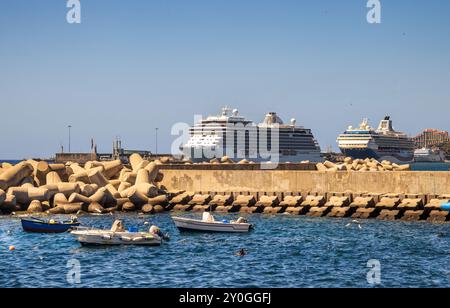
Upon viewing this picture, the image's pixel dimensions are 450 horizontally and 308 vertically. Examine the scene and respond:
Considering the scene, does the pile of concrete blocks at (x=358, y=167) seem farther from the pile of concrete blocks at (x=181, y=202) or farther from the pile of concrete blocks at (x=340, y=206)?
the pile of concrete blocks at (x=181, y=202)

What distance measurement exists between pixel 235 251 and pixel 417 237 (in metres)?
7.88

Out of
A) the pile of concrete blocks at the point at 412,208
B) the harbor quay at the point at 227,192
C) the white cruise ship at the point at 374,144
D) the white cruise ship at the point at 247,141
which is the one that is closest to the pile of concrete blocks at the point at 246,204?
the harbor quay at the point at 227,192

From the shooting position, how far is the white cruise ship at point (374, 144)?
140250mm

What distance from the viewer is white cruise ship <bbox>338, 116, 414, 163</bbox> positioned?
140250 mm

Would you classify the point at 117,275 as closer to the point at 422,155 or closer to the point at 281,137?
the point at 281,137

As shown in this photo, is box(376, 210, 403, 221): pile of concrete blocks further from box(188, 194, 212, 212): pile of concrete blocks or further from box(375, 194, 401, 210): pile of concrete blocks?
box(188, 194, 212, 212): pile of concrete blocks

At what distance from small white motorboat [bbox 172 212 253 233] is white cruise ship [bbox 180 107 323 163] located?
228 ft

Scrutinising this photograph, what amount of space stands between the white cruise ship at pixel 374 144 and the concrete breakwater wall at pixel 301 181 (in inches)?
3756

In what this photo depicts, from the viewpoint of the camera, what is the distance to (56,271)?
24.0 m

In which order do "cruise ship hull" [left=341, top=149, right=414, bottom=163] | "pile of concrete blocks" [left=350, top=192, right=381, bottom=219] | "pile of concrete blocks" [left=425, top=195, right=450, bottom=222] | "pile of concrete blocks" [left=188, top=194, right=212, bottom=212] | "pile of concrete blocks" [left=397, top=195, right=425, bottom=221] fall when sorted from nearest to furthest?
"pile of concrete blocks" [left=425, top=195, right=450, bottom=222]
"pile of concrete blocks" [left=397, top=195, right=425, bottom=221]
"pile of concrete blocks" [left=350, top=192, right=381, bottom=219]
"pile of concrete blocks" [left=188, top=194, right=212, bottom=212]
"cruise ship hull" [left=341, top=149, right=414, bottom=163]

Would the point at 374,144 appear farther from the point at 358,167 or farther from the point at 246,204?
the point at 246,204

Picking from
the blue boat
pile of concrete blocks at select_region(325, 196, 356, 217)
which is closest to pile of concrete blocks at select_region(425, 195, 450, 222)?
pile of concrete blocks at select_region(325, 196, 356, 217)

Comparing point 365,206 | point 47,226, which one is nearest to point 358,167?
point 365,206
